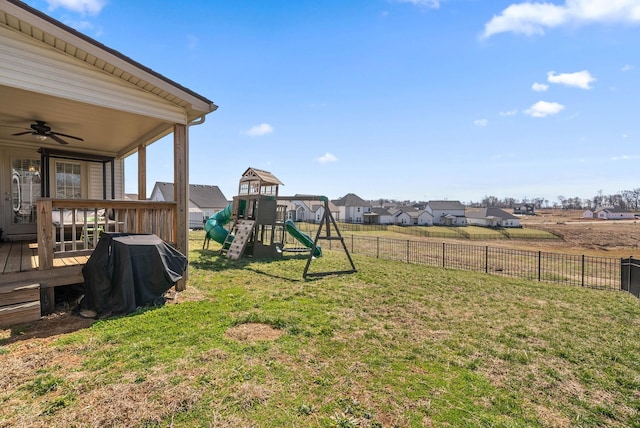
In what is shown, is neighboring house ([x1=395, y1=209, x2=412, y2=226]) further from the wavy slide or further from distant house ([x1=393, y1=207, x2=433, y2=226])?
the wavy slide

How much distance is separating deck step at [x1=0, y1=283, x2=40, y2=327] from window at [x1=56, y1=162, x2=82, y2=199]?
5.31 m

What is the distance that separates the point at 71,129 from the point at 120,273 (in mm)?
4505

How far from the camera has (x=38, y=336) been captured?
3.56 m

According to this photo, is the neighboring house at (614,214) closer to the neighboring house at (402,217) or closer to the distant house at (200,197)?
the neighboring house at (402,217)

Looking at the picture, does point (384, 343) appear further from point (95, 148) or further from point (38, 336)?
point (95, 148)

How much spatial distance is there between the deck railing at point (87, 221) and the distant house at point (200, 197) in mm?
26179

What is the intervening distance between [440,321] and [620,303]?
446cm

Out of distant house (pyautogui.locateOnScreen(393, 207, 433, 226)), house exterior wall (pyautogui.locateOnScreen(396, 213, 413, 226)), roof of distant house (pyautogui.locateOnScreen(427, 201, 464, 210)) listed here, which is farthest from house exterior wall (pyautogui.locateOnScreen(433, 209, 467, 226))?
house exterior wall (pyautogui.locateOnScreen(396, 213, 413, 226))

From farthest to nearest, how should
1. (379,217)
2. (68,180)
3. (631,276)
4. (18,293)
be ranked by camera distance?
(379,217) < (68,180) < (631,276) < (18,293)

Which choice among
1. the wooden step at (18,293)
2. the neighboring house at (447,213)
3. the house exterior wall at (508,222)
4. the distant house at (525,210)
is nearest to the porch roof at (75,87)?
the wooden step at (18,293)

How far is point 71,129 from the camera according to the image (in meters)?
6.65

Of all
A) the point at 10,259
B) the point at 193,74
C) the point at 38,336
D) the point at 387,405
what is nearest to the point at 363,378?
the point at 387,405

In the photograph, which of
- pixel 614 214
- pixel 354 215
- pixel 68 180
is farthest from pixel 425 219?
pixel 614 214

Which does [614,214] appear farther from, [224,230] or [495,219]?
[224,230]
